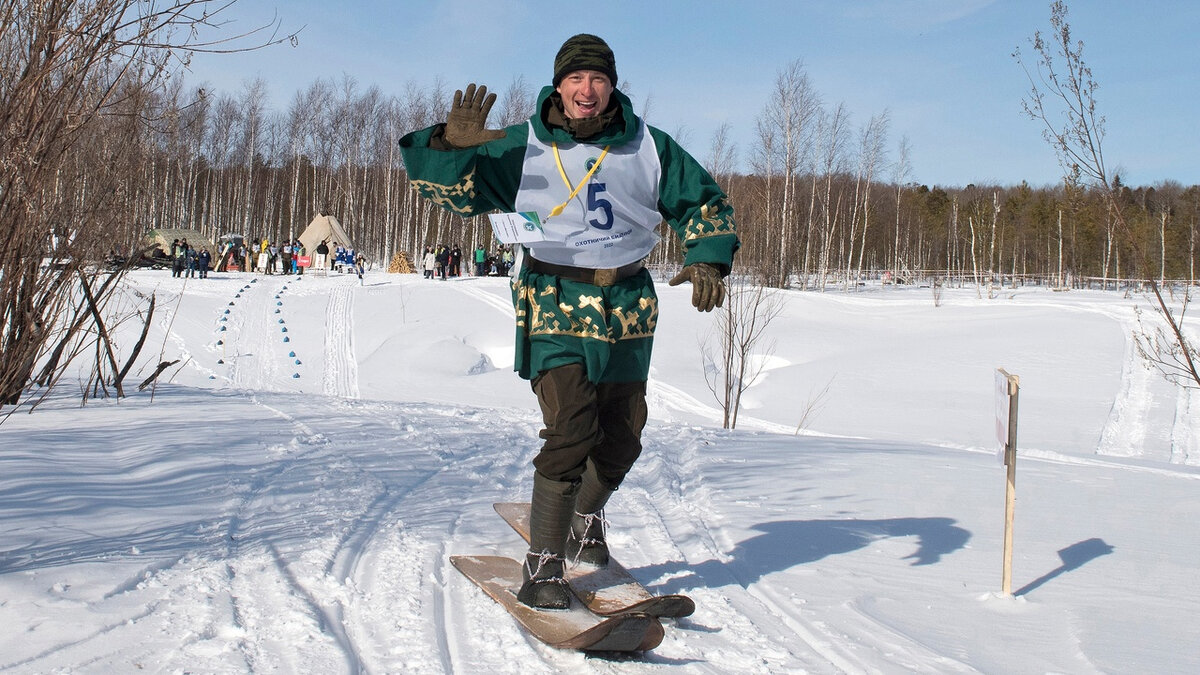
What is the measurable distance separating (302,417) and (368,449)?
127 centimetres

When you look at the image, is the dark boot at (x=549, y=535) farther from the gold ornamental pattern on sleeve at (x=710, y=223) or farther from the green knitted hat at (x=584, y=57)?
the green knitted hat at (x=584, y=57)

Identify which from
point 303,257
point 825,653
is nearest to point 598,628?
point 825,653

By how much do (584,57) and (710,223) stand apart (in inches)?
27.7

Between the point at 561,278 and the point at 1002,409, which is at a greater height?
the point at 561,278

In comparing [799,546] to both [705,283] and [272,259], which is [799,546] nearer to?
[705,283]

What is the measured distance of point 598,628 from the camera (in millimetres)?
2445

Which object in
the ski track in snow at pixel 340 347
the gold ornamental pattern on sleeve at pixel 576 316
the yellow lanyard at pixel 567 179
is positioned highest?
the yellow lanyard at pixel 567 179

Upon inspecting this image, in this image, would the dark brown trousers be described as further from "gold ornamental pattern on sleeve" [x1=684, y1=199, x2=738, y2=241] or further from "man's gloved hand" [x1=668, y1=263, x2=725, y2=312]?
"gold ornamental pattern on sleeve" [x1=684, y1=199, x2=738, y2=241]

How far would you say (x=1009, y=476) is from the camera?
3.47 m

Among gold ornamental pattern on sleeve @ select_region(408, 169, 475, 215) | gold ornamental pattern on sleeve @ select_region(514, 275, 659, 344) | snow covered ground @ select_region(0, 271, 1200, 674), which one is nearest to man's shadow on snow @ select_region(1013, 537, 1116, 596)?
snow covered ground @ select_region(0, 271, 1200, 674)

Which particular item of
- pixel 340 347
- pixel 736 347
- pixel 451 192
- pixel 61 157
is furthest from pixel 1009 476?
pixel 340 347

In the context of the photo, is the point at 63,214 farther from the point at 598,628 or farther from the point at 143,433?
the point at 598,628

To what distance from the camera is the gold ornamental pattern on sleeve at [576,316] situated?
2.91 meters

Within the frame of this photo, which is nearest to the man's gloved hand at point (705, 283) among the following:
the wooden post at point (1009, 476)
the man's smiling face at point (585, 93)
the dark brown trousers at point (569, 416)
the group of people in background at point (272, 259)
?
the dark brown trousers at point (569, 416)
